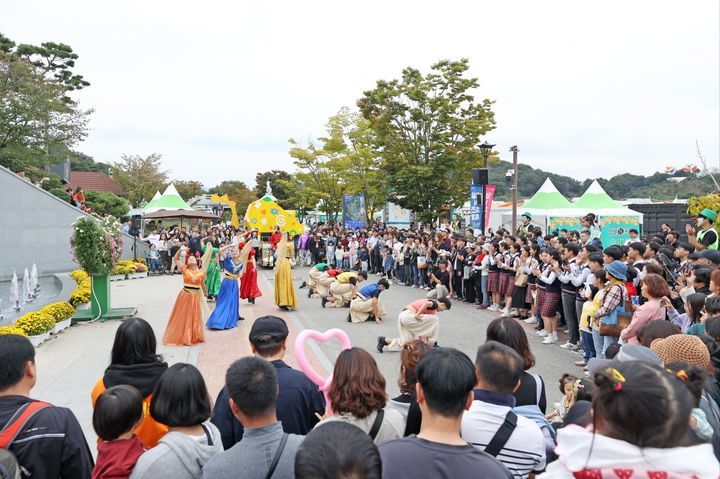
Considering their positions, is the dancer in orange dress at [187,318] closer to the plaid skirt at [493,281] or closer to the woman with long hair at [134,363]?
the woman with long hair at [134,363]

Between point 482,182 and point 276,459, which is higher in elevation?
point 482,182

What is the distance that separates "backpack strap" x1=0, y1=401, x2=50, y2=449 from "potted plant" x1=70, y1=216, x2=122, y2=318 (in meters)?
10.5

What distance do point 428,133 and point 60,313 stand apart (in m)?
20.0

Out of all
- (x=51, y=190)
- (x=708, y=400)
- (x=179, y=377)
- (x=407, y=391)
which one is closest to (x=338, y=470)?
(x=179, y=377)

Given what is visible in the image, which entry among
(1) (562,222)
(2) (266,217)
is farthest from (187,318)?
(1) (562,222)

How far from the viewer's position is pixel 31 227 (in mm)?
22594

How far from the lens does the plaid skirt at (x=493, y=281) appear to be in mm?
14023

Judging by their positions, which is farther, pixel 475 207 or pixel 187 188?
pixel 187 188

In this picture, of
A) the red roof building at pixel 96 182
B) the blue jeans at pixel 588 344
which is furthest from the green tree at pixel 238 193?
the blue jeans at pixel 588 344

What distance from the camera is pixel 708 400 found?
313cm

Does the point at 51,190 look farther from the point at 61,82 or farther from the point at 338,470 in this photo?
the point at 338,470

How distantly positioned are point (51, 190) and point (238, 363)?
1036 inches

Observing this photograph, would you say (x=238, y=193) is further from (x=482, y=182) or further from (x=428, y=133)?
(x=482, y=182)

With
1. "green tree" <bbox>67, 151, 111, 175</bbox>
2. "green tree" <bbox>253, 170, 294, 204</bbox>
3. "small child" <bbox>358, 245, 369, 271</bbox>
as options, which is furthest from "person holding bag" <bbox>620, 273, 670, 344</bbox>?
"green tree" <bbox>67, 151, 111, 175</bbox>
